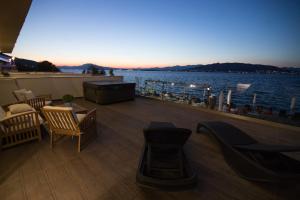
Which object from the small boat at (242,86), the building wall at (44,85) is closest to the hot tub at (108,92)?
the building wall at (44,85)

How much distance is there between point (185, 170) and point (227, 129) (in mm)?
1250

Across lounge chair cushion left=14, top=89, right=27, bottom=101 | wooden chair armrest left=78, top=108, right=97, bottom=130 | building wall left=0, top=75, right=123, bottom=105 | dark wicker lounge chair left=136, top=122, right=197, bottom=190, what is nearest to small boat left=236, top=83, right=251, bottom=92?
dark wicker lounge chair left=136, top=122, right=197, bottom=190

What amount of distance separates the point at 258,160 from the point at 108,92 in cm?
477

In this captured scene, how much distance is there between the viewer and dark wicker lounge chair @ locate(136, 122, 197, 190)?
1.40 meters

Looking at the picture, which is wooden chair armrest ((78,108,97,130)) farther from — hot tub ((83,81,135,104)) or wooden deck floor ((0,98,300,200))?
hot tub ((83,81,135,104))

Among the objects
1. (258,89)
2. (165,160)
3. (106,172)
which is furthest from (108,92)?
(258,89)

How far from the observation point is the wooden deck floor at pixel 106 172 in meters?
1.56

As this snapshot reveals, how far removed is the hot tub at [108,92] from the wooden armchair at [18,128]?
2835 mm

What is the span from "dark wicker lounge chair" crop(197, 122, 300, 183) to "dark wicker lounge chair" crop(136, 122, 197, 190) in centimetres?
65

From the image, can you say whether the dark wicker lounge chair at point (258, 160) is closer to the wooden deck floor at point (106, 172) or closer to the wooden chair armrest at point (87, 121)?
the wooden deck floor at point (106, 172)

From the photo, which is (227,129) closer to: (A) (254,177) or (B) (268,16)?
(A) (254,177)

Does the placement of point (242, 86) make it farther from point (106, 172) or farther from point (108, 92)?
point (106, 172)

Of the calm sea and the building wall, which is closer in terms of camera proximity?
the calm sea

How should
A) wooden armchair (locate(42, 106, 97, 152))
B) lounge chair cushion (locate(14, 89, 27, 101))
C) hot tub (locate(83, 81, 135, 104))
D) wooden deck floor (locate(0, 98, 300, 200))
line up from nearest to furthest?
wooden deck floor (locate(0, 98, 300, 200))
wooden armchair (locate(42, 106, 97, 152))
lounge chair cushion (locate(14, 89, 27, 101))
hot tub (locate(83, 81, 135, 104))
